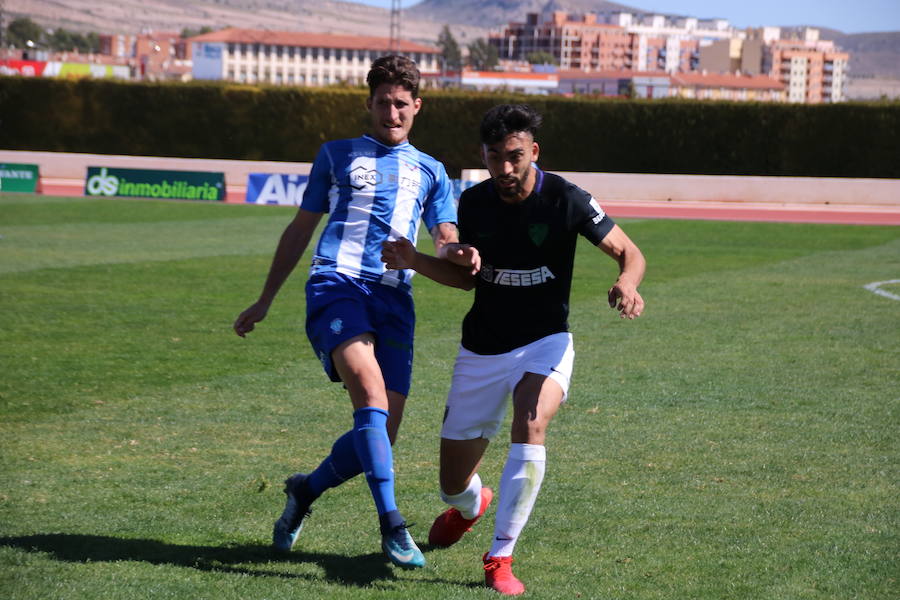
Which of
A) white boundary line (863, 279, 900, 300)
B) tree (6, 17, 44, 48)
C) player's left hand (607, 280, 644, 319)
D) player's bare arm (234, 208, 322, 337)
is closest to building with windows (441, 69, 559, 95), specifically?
tree (6, 17, 44, 48)

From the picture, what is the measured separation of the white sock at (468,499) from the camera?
17.7ft

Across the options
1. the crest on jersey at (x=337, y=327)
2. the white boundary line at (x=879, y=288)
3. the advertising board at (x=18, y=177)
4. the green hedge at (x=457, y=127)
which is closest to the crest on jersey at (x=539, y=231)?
the crest on jersey at (x=337, y=327)

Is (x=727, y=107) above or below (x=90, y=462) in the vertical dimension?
above

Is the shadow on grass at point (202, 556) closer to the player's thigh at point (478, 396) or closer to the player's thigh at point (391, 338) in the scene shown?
the player's thigh at point (478, 396)

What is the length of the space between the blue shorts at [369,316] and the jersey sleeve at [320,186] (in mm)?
339

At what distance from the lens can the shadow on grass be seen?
16.6ft

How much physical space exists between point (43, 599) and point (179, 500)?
151cm

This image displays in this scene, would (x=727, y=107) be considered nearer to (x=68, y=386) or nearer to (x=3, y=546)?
(x=68, y=386)

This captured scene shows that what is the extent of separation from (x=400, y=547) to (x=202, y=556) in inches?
38.2

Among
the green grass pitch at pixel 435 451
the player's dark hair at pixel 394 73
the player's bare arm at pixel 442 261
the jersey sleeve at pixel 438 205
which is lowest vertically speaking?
the green grass pitch at pixel 435 451

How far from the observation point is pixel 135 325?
1179 centimetres

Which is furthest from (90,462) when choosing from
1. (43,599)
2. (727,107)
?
(727,107)

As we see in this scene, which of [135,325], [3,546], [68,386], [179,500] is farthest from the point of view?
[135,325]

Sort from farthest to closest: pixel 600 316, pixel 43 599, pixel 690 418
A: pixel 600 316 < pixel 690 418 < pixel 43 599
